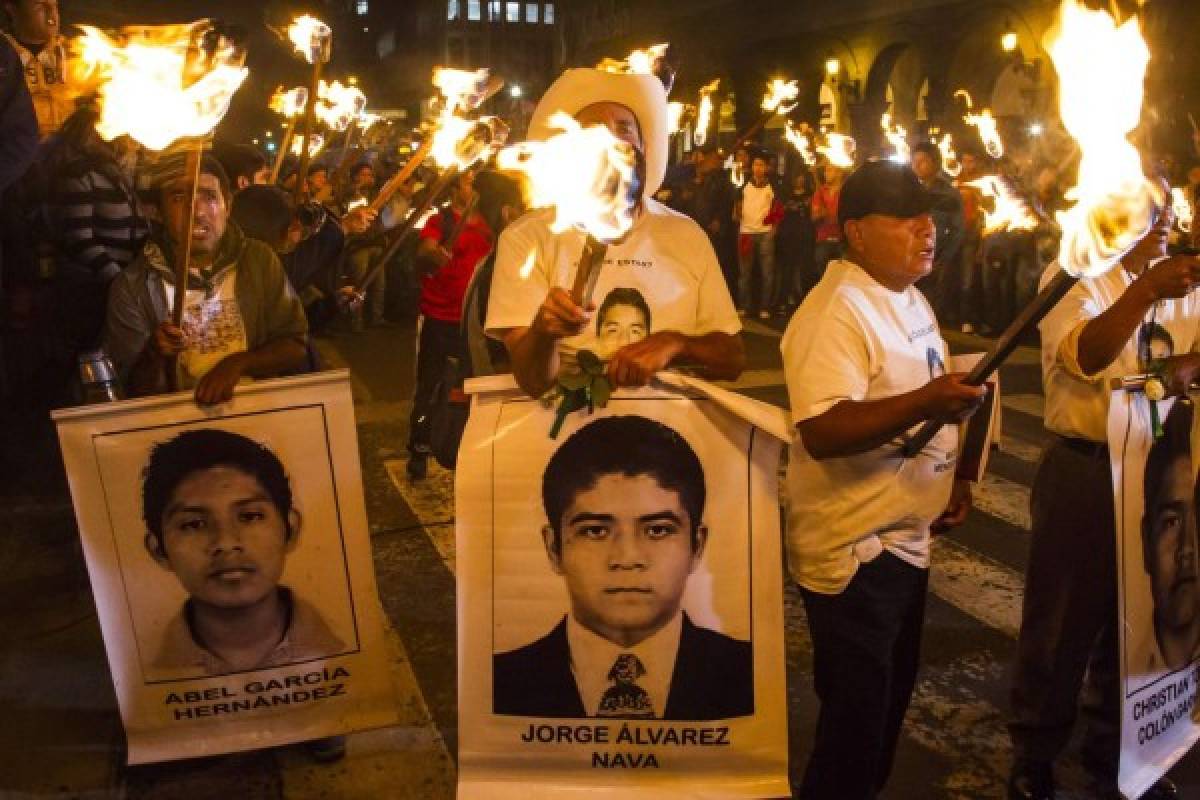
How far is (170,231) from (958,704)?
3408mm

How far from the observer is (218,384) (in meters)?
3.58

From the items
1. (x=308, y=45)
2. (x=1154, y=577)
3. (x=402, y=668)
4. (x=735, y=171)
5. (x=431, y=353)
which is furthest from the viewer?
(x=735, y=171)

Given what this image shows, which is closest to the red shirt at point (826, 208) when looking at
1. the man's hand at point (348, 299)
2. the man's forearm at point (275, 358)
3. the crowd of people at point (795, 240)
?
the crowd of people at point (795, 240)

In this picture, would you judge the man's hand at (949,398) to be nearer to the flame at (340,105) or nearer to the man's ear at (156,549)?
the man's ear at (156,549)

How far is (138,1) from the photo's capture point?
17.1m

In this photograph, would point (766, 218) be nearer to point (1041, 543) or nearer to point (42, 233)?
point (42, 233)

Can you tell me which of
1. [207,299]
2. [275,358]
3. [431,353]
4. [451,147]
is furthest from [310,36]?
[275,358]

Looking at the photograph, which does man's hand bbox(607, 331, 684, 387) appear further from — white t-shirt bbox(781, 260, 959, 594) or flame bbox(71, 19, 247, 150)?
flame bbox(71, 19, 247, 150)

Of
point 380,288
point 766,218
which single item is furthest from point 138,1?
point 766,218

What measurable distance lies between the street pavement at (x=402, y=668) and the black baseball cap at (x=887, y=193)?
1982mm

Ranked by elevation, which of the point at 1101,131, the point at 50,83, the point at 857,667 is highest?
the point at 50,83

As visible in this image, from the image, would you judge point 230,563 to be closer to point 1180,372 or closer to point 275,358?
point 275,358

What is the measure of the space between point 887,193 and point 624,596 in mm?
1337

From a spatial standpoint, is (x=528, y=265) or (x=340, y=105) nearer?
(x=528, y=265)
